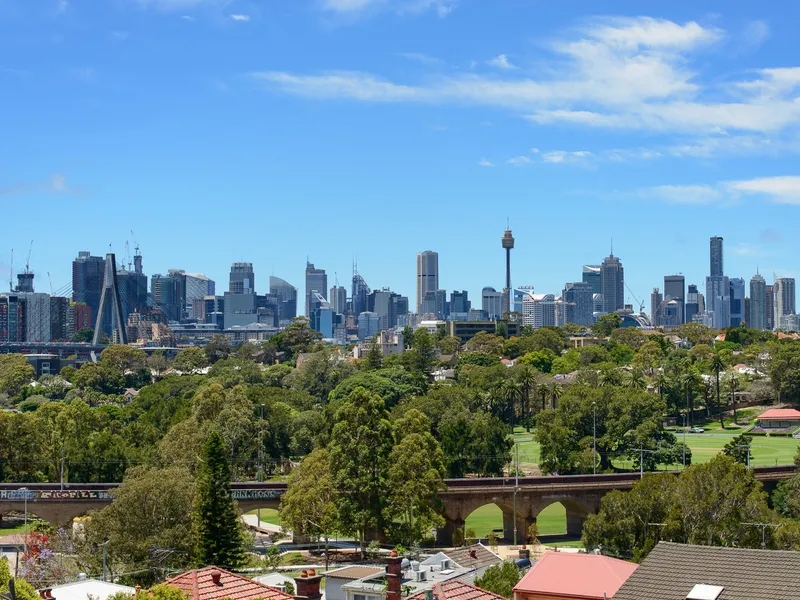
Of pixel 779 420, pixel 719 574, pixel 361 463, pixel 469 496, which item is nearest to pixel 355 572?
pixel 719 574

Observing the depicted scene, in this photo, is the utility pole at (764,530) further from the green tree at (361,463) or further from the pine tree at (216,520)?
A: the pine tree at (216,520)

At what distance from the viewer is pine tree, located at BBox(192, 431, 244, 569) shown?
67.3 m

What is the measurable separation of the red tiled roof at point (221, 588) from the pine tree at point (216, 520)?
81.9 feet

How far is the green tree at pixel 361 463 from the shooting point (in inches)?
3125

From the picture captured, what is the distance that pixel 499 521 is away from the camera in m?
103

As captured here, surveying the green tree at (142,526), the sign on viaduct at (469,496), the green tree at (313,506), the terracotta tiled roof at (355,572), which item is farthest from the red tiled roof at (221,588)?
the sign on viaduct at (469,496)

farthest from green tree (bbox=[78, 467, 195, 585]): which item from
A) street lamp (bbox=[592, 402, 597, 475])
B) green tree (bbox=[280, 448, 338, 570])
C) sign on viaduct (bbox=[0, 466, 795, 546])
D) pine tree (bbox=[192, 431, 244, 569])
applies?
street lamp (bbox=[592, 402, 597, 475])

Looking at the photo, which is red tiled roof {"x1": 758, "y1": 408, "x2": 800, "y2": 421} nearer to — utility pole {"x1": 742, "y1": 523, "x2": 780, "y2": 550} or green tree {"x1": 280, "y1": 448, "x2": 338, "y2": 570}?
green tree {"x1": 280, "y1": 448, "x2": 338, "y2": 570}

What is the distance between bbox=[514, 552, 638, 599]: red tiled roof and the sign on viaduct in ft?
134

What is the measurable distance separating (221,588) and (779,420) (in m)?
118

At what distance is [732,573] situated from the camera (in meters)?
32.4

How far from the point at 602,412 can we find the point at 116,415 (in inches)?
2477

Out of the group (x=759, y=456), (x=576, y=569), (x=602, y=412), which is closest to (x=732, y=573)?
(x=576, y=569)

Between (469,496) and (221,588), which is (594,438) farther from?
(221,588)
